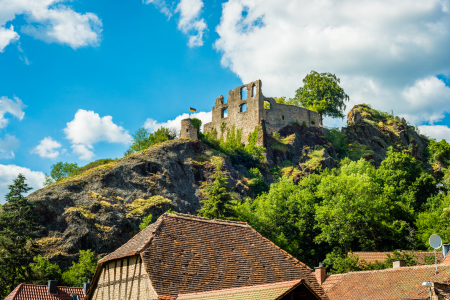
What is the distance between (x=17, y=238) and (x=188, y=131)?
32837mm

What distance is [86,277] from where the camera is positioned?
4297 centimetres

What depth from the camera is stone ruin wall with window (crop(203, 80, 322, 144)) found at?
79.1 meters

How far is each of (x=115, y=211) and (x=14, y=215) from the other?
10.9 meters

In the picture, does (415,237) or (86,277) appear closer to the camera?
(86,277)

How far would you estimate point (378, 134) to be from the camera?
90312 millimetres

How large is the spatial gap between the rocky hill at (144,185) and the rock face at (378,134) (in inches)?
19.5

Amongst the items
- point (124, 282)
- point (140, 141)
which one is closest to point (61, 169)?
point (140, 141)

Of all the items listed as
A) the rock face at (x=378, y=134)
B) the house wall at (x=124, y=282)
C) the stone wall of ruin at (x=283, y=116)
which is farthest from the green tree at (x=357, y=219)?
the rock face at (x=378, y=134)

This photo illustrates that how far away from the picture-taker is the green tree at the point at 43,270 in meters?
41.9

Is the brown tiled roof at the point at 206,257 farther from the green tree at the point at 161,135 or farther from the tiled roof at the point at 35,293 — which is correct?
the green tree at the point at 161,135

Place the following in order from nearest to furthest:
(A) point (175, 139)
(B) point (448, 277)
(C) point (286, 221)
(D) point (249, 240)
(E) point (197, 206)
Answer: (B) point (448, 277) < (D) point (249, 240) < (C) point (286, 221) < (E) point (197, 206) < (A) point (175, 139)

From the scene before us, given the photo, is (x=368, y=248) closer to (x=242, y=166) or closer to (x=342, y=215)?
(x=342, y=215)

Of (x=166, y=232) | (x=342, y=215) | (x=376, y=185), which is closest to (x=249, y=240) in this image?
(x=166, y=232)

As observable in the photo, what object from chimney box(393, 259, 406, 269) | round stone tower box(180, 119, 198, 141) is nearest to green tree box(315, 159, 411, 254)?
chimney box(393, 259, 406, 269)
